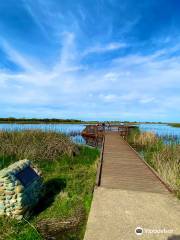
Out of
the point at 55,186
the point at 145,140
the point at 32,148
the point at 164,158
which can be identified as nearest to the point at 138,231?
the point at 55,186

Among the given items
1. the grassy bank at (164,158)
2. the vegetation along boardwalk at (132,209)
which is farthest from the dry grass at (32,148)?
the vegetation along boardwalk at (132,209)

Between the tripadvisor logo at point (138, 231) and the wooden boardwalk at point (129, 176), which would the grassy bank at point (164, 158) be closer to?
the wooden boardwalk at point (129, 176)

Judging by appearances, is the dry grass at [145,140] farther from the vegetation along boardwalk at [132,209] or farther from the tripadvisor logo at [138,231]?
the tripadvisor logo at [138,231]

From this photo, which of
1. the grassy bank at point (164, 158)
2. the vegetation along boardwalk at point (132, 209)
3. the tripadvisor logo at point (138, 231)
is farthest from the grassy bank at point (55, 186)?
the grassy bank at point (164, 158)

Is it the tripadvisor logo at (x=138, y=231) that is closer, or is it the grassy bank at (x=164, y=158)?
the tripadvisor logo at (x=138, y=231)

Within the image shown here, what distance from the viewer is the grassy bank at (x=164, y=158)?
7601mm

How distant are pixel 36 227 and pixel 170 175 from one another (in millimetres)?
4868

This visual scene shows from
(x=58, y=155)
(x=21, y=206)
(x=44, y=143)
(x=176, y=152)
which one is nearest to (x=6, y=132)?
(x=44, y=143)

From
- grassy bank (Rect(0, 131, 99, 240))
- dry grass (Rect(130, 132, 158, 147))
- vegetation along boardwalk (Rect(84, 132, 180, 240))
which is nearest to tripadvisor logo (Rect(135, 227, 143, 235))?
vegetation along boardwalk (Rect(84, 132, 180, 240))

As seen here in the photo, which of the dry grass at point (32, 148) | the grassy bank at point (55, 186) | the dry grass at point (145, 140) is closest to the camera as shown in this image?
the grassy bank at point (55, 186)

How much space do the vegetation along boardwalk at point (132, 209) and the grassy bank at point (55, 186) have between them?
490 mm

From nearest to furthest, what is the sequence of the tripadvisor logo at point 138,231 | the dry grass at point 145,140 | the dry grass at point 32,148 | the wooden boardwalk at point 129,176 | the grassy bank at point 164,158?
the tripadvisor logo at point 138,231
the wooden boardwalk at point 129,176
the grassy bank at point 164,158
the dry grass at point 32,148
the dry grass at point 145,140

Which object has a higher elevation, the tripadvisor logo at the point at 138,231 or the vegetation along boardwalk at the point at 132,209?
the vegetation along boardwalk at the point at 132,209

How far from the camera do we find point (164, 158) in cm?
1139
